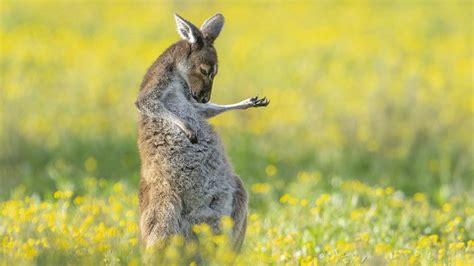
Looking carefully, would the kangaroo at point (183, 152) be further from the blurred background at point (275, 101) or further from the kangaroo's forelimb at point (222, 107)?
the blurred background at point (275, 101)

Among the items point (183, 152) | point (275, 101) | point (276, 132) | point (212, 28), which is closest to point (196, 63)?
point (212, 28)

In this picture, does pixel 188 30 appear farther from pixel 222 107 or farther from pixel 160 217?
pixel 160 217

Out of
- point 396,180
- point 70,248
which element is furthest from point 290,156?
point 70,248

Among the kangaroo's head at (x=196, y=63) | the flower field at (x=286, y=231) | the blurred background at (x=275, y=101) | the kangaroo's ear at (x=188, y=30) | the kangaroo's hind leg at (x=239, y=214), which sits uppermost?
the kangaroo's ear at (x=188, y=30)

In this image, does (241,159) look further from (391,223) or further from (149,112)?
(149,112)

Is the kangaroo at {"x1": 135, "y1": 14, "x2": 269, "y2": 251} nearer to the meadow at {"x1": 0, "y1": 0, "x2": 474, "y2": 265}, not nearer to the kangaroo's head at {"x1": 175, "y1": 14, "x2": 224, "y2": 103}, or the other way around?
the kangaroo's head at {"x1": 175, "y1": 14, "x2": 224, "y2": 103}

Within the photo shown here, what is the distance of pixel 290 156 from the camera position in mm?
10812

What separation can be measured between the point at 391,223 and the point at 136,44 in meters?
10.3

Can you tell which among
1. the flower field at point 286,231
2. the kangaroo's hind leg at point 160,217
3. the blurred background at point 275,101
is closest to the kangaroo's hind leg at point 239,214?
the flower field at point 286,231

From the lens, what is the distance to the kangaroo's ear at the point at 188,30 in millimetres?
5266

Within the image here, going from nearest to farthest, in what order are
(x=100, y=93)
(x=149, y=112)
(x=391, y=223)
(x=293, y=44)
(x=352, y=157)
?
1. (x=149, y=112)
2. (x=391, y=223)
3. (x=352, y=157)
4. (x=100, y=93)
5. (x=293, y=44)

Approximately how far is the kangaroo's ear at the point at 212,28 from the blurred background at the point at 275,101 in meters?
3.54

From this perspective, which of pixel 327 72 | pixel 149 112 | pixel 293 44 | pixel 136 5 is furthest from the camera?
pixel 136 5

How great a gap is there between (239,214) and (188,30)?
1.07m
